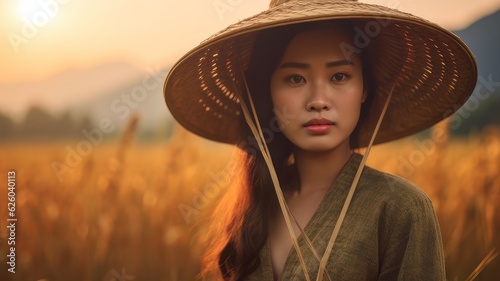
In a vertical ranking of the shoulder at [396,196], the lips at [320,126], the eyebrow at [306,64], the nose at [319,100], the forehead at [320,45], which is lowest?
the shoulder at [396,196]

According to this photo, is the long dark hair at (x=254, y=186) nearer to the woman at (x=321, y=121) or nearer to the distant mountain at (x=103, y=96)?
the woman at (x=321, y=121)

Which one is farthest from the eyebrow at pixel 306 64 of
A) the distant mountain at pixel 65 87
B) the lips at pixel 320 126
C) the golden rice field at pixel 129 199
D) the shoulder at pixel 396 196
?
the distant mountain at pixel 65 87

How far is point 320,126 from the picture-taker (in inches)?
45.8

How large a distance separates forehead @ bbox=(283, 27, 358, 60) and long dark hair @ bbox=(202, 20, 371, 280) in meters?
0.01

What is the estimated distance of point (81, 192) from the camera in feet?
6.21

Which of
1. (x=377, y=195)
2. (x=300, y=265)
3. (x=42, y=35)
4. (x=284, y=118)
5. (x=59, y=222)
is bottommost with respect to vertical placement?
(x=59, y=222)

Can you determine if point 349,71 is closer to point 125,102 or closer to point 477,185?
point 477,185

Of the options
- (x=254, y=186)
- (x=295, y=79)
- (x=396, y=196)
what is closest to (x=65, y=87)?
(x=254, y=186)

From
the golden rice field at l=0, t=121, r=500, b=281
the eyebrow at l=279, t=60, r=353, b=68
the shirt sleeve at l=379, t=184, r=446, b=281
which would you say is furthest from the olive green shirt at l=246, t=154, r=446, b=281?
the golden rice field at l=0, t=121, r=500, b=281

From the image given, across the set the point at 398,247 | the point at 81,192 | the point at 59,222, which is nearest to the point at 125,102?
the point at 81,192

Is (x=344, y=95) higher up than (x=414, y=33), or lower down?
lower down

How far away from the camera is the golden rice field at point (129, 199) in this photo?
1818 millimetres

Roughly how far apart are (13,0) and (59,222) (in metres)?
0.70

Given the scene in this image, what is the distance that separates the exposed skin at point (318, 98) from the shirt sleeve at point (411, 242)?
6.8 inches
